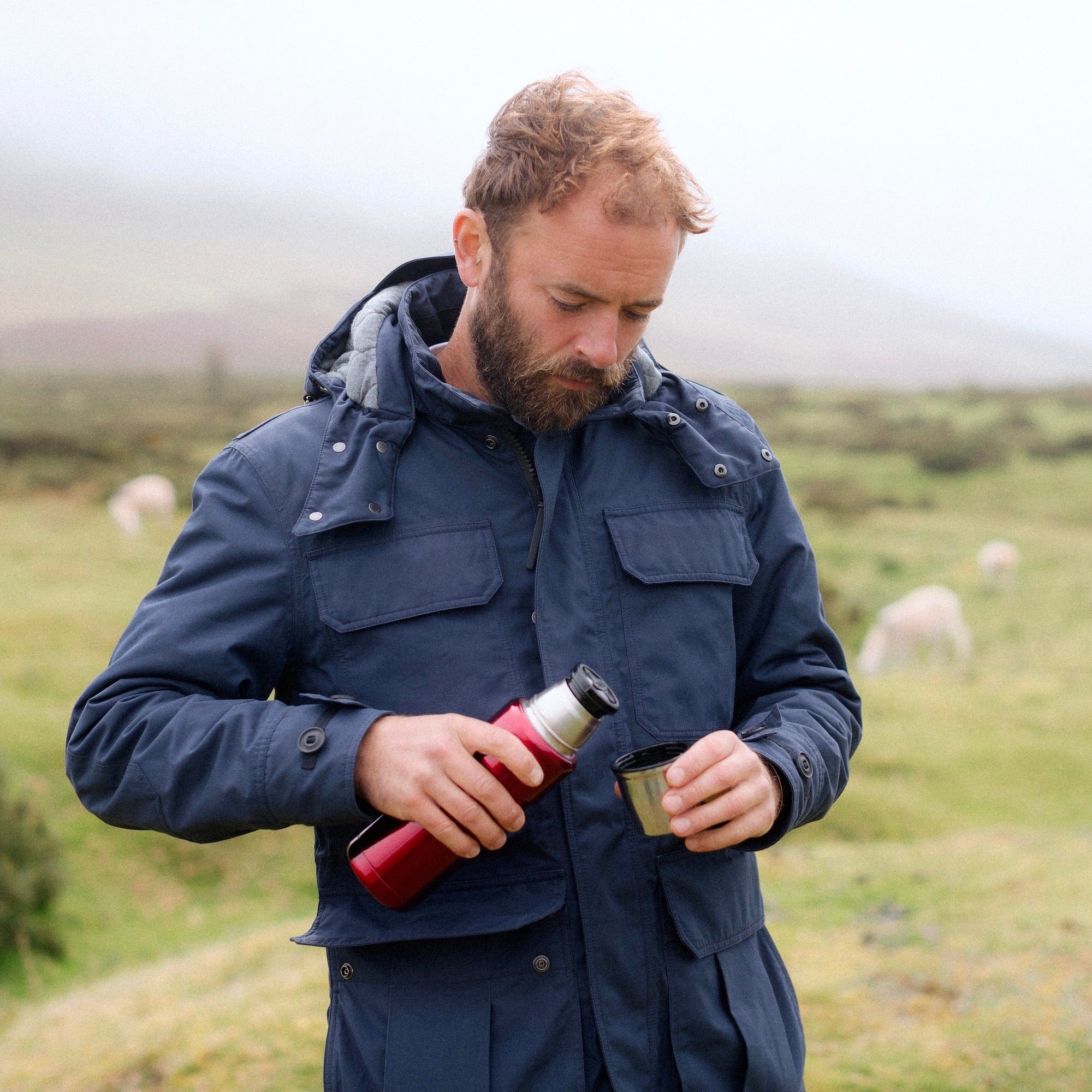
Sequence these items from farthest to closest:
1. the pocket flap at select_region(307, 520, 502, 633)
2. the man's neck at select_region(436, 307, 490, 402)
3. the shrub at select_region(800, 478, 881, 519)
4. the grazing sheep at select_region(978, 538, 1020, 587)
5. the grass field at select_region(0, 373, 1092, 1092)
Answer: the shrub at select_region(800, 478, 881, 519) → the grazing sheep at select_region(978, 538, 1020, 587) → the grass field at select_region(0, 373, 1092, 1092) → the man's neck at select_region(436, 307, 490, 402) → the pocket flap at select_region(307, 520, 502, 633)

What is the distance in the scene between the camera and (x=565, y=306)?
2426 mm

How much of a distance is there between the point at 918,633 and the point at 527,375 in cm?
1401

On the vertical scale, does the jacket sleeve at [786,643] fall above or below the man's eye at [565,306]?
below

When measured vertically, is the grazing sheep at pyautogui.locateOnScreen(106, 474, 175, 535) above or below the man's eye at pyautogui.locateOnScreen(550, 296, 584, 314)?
below

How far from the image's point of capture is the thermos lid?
2.01 m

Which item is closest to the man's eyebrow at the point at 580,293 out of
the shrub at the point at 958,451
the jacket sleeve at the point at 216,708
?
the jacket sleeve at the point at 216,708

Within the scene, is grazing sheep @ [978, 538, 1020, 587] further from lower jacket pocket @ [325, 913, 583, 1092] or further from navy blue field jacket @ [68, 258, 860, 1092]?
lower jacket pocket @ [325, 913, 583, 1092]

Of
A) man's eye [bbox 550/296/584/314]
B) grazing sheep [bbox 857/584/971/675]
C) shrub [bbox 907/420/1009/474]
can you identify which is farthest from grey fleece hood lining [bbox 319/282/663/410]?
shrub [bbox 907/420/1009/474]

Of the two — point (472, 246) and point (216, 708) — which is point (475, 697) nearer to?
point (216, 708)

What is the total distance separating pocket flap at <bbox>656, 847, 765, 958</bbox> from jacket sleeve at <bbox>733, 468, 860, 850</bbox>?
228 mm

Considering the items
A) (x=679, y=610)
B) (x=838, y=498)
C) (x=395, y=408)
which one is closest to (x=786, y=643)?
(x=679, y=610)

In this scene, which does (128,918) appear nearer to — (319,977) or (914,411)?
(319,977)

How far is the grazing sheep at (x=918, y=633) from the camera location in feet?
50.4

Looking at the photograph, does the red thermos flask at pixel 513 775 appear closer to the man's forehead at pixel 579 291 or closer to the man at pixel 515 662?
the man at pixel 515 662
